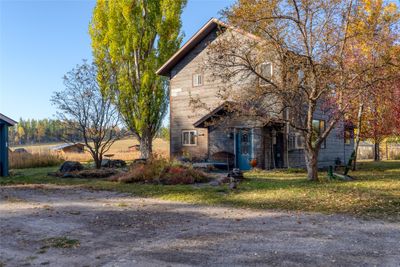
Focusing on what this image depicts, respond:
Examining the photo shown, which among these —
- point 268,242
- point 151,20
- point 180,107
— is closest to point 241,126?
point 180,107

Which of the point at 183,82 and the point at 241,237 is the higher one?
the point at 183,82

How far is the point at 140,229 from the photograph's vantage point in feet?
21.5

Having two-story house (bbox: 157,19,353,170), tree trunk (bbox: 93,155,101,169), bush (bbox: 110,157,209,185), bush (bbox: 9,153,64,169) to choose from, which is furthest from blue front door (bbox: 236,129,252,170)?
bush (bbox: 9,153,64,169)

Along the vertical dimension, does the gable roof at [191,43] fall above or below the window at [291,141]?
above

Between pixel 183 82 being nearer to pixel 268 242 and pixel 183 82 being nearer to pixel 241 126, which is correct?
pixel 241 126

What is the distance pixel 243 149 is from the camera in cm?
1947

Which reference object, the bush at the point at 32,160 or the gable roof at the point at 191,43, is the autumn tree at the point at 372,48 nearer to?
the gable roof at the point at 191,43

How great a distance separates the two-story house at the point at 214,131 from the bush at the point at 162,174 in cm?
379

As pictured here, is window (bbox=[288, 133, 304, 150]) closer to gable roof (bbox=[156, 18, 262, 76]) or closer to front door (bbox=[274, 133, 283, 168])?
front door (bbox=[274, 133, 283, 168])

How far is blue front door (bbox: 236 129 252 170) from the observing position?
19.2 m

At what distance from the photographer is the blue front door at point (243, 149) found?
62.8 feet

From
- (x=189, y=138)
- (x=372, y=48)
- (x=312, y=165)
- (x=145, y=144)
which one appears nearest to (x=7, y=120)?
(x=189, y=138)

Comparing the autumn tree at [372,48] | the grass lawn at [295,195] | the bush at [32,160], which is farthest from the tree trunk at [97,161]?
the autumn tree at [372,48]

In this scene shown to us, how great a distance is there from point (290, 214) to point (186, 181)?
6.07 meters
